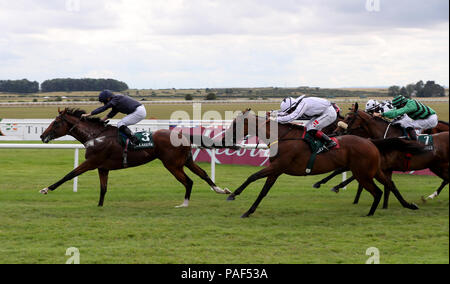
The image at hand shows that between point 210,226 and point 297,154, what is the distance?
146 cm

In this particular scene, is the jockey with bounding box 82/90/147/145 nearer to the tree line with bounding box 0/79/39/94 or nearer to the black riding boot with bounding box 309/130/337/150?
the black riding boot with bounding box 309/130/337/150

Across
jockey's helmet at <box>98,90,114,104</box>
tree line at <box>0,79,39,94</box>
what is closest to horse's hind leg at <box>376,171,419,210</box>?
jockey's helmet at <box>98,90,114,104</box>

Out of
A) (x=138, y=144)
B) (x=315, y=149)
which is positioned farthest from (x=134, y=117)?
(x=315, y=149)

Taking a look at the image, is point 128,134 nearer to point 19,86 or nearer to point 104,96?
point 104,96

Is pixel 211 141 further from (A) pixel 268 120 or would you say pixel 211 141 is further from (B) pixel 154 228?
(B) pixel 154 228

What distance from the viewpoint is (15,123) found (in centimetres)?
1844

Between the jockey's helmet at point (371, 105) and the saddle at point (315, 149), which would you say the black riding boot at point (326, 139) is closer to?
the saddle at point (315, 149)

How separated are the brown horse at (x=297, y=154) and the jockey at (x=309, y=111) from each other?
10.7 inches

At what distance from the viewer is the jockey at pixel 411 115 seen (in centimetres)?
782

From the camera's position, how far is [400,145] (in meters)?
7.42

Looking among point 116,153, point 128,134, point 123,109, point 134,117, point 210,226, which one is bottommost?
point 210,226

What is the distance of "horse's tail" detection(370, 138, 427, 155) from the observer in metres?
7.40

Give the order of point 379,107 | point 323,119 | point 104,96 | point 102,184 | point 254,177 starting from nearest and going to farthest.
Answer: point 254,177, point 323,119, point 102,184, point 104,96, point 379,107

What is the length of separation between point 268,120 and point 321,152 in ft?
2.37
